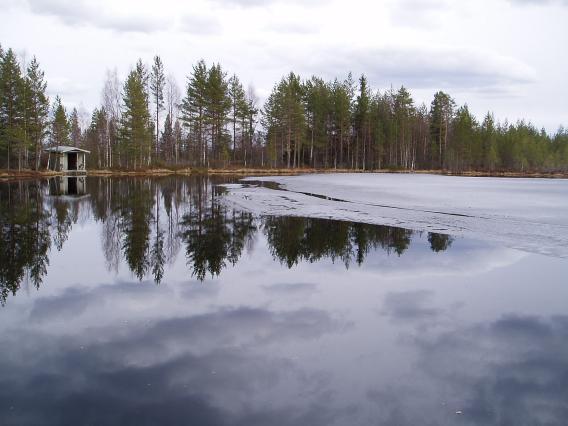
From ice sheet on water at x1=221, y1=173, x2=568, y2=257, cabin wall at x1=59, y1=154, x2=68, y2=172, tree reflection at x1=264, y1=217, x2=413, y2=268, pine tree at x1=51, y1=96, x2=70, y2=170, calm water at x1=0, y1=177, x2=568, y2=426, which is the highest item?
pine tree at x1=51, y1=96, x2=70, y2=170

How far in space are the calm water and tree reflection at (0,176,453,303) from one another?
102 mm

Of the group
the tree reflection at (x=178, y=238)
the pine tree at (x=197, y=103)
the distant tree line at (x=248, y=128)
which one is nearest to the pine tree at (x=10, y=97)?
the distant tree line at (x=248, y=128)

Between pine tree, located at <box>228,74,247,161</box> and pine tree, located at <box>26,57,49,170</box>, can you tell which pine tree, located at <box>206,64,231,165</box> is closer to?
pine tree, located at <box>228,74,247,161</box>

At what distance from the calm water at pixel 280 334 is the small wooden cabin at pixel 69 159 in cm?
4675

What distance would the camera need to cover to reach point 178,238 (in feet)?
41.6

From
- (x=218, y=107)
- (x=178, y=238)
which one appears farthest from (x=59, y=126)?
(x=178, y=238)

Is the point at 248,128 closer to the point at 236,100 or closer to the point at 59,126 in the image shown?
the point at 236,100

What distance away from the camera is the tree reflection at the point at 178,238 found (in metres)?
9.61

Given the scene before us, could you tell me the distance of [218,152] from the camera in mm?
71688

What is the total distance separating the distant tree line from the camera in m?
51.1

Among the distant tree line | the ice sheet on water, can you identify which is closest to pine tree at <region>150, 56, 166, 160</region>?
the distant tree line

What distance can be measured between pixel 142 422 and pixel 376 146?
263 feet

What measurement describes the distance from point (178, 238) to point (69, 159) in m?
52.0

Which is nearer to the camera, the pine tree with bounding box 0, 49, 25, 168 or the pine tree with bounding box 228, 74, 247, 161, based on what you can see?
the pine tree with bounding box 0, 49, 25, 168
